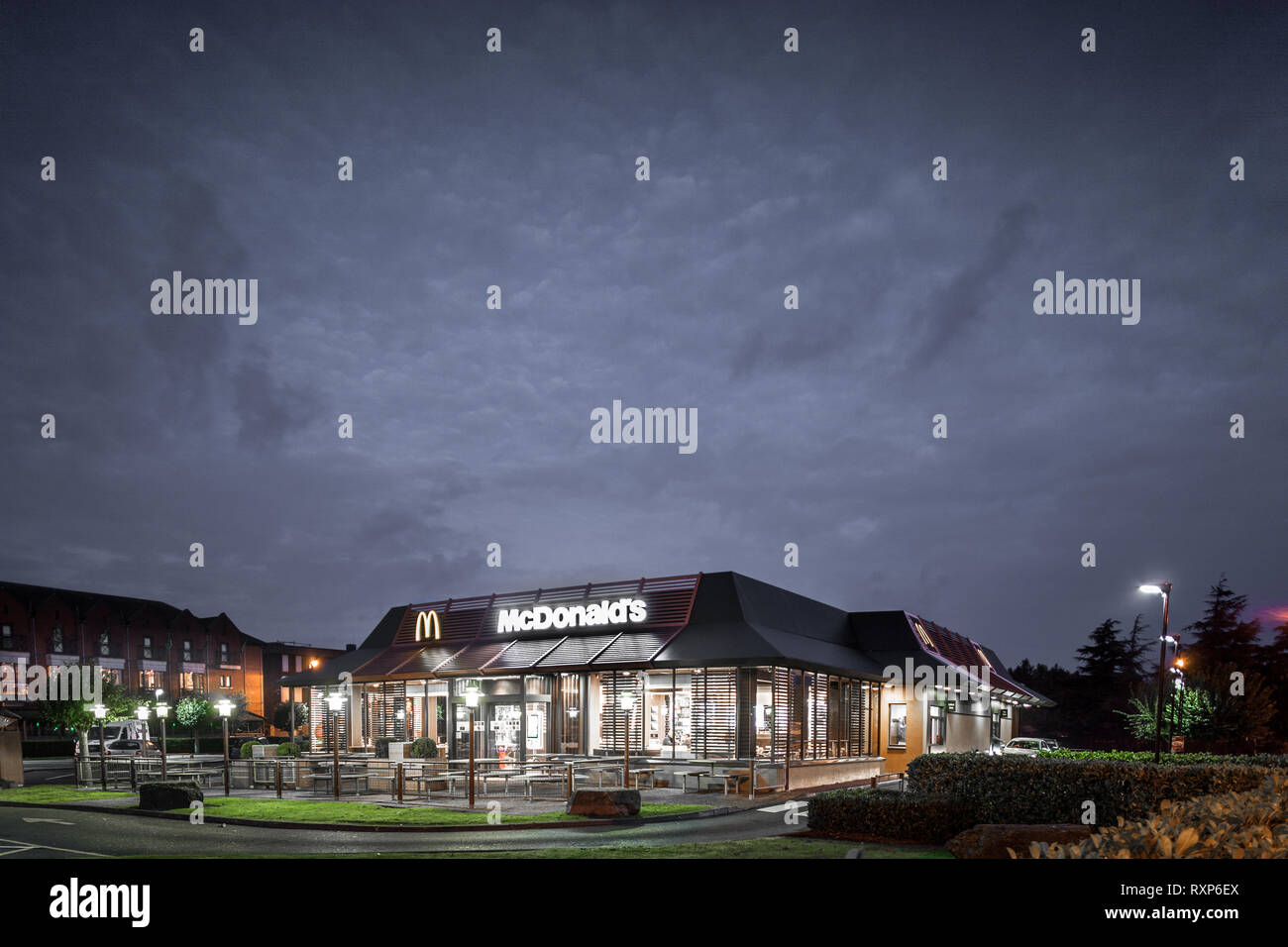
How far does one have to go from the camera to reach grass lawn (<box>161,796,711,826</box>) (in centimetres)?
1883

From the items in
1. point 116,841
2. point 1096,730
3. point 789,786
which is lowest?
point 1096,730

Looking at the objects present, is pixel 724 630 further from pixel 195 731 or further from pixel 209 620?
pixel 209 620

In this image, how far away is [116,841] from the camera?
16734mm

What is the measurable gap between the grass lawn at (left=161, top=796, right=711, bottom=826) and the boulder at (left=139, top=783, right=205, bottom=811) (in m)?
0.36

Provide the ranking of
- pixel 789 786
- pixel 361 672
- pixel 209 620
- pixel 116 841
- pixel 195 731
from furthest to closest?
pixel 209 620
pixel 195 731
pixel 361 672
pixel 789 786
pixel 116 841

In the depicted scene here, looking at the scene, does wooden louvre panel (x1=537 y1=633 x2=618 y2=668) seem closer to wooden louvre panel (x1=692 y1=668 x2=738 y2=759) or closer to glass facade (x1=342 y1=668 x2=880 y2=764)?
glass facade (x1=342 y1=668 x2=880 y2=764)

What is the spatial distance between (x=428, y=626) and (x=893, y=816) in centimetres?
2811

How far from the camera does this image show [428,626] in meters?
40.2

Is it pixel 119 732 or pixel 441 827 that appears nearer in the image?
pixel 441 827

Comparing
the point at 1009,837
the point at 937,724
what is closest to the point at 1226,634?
the point at 937,724

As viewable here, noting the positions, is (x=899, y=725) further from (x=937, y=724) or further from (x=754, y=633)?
(x=754, y=633)

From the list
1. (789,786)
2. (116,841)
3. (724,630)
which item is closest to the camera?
(116,841)

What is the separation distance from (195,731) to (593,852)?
194 ft
